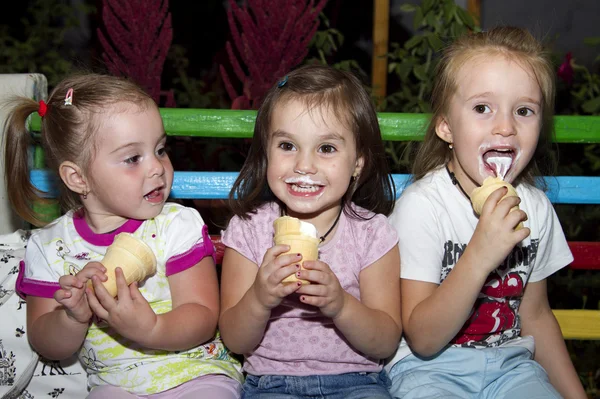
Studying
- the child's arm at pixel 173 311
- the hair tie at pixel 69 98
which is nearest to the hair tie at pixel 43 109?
the hair tie at pixel 69 98

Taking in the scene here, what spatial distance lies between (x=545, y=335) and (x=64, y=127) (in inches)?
66.4

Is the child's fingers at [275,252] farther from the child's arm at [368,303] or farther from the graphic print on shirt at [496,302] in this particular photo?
the graphic print on shirt at [496,302]

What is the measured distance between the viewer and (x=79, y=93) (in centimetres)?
230

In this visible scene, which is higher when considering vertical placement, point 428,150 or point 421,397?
point 428,150

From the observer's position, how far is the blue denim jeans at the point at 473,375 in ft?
7.38

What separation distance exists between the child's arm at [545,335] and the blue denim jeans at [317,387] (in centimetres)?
57

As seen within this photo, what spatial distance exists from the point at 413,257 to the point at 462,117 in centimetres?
45

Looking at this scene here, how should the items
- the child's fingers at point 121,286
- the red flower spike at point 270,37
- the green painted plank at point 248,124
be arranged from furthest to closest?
the red flower spike at point 270,37, the green painted plank at point 248,124, the child's fingers at point 121,286

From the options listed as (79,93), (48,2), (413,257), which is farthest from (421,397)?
(48,2)

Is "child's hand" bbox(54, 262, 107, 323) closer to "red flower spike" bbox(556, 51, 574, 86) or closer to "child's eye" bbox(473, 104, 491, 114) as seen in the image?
"child's eye" bbox(473, 104, 491, 114)

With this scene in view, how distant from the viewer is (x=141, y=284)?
2.33 metres

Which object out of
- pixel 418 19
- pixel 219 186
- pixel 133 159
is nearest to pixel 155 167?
pixel 133 159

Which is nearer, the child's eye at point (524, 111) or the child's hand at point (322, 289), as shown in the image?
the child's hand at point (322, 289)

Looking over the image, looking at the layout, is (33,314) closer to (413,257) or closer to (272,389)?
(272,389)
